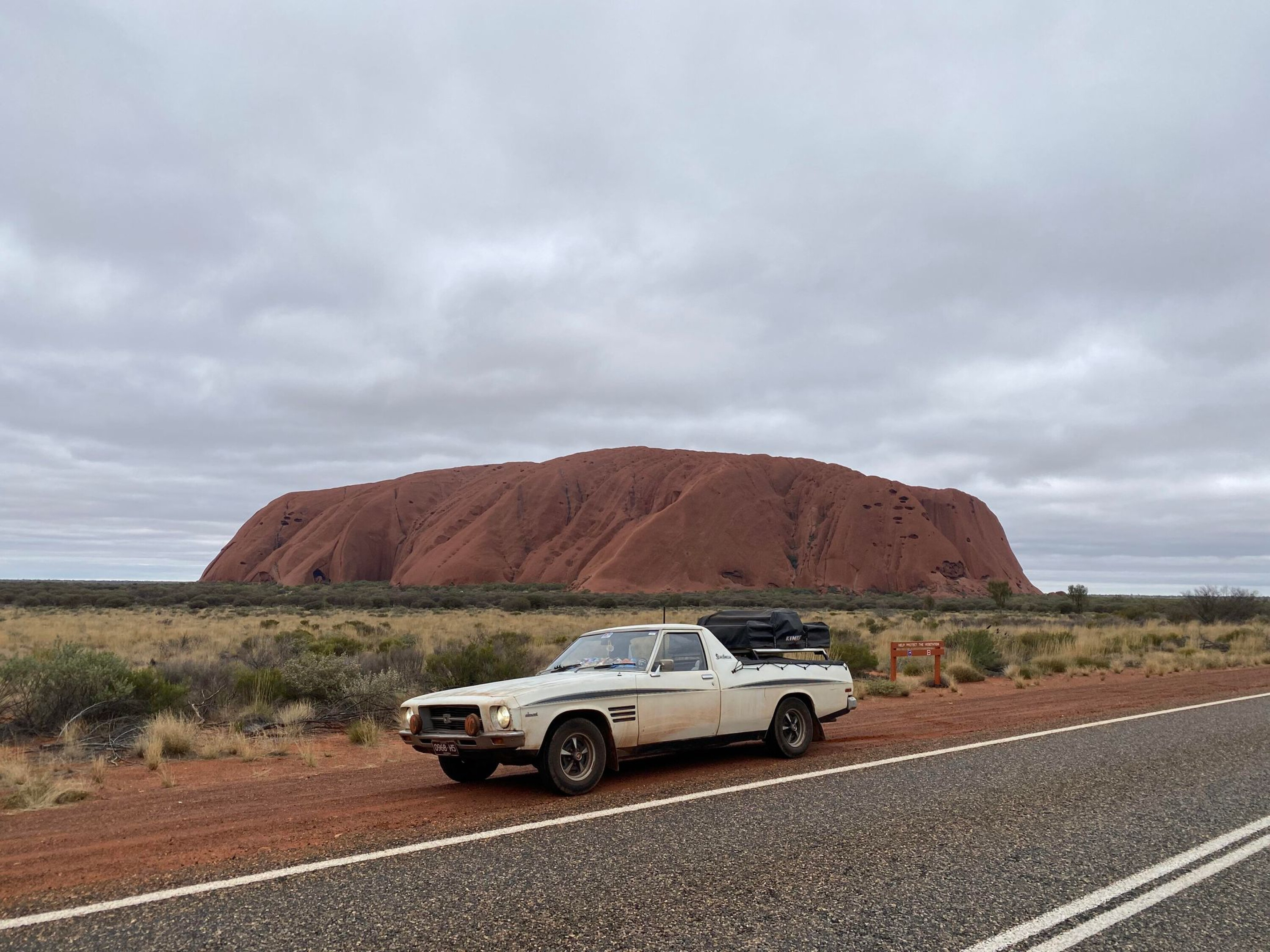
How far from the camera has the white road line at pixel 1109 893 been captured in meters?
4.34

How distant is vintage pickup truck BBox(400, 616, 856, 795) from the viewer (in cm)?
761

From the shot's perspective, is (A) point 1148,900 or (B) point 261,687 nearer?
→ (A) point 1148,900

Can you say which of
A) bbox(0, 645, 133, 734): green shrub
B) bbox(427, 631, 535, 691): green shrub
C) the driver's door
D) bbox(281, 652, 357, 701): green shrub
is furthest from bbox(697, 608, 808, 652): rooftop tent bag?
bbox(0, 645, 133, 734): green shrub

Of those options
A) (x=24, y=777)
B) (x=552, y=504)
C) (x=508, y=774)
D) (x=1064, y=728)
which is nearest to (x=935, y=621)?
(x=1064, y=728)

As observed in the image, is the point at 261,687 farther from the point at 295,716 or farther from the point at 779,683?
the point at 779,683

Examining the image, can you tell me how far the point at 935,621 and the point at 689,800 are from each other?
117 feet

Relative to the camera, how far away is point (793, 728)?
32.3ft

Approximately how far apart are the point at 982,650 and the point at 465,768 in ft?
58.3

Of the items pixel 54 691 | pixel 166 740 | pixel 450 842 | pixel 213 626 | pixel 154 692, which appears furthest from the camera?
pixel 213 626

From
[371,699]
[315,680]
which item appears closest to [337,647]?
[315,680]

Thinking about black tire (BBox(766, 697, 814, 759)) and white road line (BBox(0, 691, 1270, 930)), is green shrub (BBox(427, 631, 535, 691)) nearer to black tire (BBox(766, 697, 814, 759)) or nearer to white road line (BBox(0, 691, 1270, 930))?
black tire (BBox(766, 697, 814, 759))

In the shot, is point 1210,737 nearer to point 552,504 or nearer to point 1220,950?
point 1220,950

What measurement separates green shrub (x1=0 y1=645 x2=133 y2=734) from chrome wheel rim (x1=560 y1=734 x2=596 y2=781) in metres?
8.07

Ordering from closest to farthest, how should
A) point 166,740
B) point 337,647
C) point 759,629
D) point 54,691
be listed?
point 166,740 < point 759,629 < point 54,691 < point 337,647
